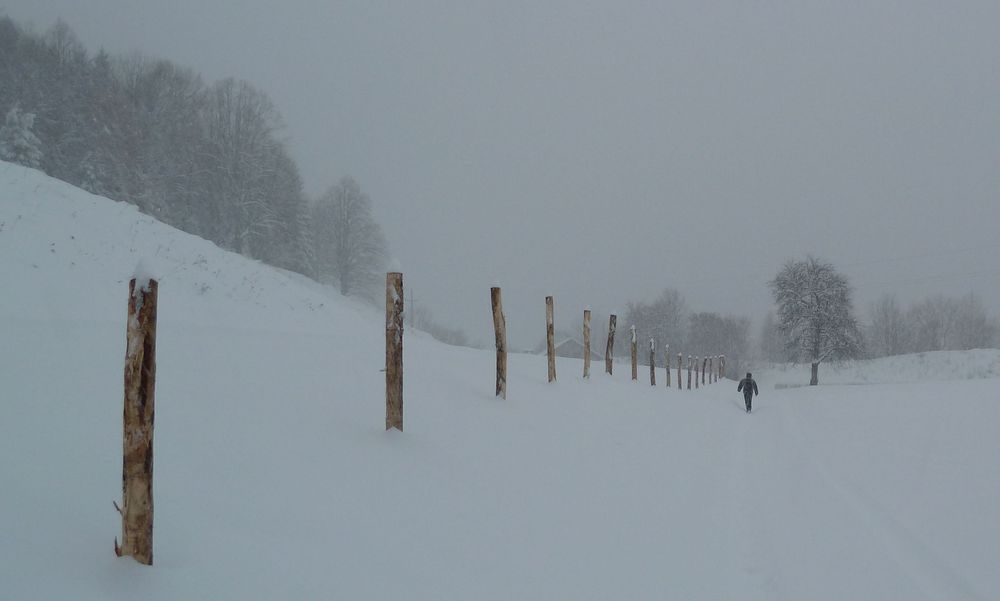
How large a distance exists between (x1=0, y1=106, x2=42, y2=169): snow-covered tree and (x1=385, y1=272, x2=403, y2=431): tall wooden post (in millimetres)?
27936

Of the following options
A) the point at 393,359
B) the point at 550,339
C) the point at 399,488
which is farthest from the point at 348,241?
the point at 399,488

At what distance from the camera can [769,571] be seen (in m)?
4.72

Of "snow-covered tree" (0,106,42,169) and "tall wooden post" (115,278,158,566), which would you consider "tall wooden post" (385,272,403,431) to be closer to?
"tall wooden post" (115,278,158,566)

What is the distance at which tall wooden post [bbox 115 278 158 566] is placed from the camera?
2791mm

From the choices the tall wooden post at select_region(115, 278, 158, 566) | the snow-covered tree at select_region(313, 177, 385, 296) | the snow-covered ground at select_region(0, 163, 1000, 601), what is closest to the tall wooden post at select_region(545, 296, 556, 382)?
the snow-covered ground at select_region(0, 163, 1000, 601)

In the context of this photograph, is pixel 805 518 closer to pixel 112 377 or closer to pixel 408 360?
pixel 408 360

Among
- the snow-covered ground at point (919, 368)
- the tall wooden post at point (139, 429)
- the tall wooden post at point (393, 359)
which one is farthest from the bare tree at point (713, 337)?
the tall wooden post at point (139, 429)

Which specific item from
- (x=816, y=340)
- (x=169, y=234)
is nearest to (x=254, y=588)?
(x=169, y=234)

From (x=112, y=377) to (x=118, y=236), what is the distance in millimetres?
10752

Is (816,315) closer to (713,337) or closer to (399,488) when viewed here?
(713,337)

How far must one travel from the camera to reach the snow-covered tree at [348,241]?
46.5 m

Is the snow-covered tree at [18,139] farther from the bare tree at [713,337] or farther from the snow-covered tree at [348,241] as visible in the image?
the bare tree at [713,337]

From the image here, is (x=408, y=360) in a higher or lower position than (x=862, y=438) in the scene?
higher

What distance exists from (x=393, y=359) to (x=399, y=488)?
1597mm
